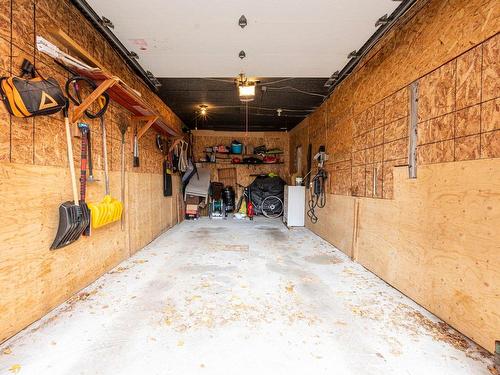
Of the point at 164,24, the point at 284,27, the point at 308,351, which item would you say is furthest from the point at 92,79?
the point at 308,351

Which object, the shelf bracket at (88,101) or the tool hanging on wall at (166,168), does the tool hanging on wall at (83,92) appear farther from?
the tool hanging on wall at (166,168)

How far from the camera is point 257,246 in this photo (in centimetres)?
422

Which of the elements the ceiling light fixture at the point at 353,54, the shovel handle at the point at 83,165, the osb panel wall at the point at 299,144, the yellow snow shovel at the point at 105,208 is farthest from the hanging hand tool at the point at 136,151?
the osb panel wall at the point at 299,144

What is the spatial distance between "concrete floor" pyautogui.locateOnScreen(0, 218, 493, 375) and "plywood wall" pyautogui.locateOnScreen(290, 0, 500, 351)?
300mm

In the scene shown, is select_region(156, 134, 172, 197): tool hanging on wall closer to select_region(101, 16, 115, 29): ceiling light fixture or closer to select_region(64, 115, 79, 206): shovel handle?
select_region(101, 16, 115, 29): ceiling light fixture

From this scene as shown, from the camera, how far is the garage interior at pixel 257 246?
5.32ft

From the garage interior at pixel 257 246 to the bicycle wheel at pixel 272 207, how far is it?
135 inches

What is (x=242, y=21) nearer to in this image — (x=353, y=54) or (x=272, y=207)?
(x=353, y=54)

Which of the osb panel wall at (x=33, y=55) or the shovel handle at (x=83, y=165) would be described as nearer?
the osb panel wall at (x=33, y=55)

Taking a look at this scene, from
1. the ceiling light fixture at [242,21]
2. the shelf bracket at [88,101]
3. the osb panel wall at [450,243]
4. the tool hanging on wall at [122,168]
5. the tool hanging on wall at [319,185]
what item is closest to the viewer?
the osb panel wall at [450,243]

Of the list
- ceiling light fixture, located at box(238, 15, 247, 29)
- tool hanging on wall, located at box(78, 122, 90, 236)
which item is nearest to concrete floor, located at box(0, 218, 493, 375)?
tool hanging on wall, located at box(78, 122, 90, 236)

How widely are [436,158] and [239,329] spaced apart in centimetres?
206

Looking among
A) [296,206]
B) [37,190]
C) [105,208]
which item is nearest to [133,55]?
[105,208]

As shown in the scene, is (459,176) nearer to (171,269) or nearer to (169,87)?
(171,269)
